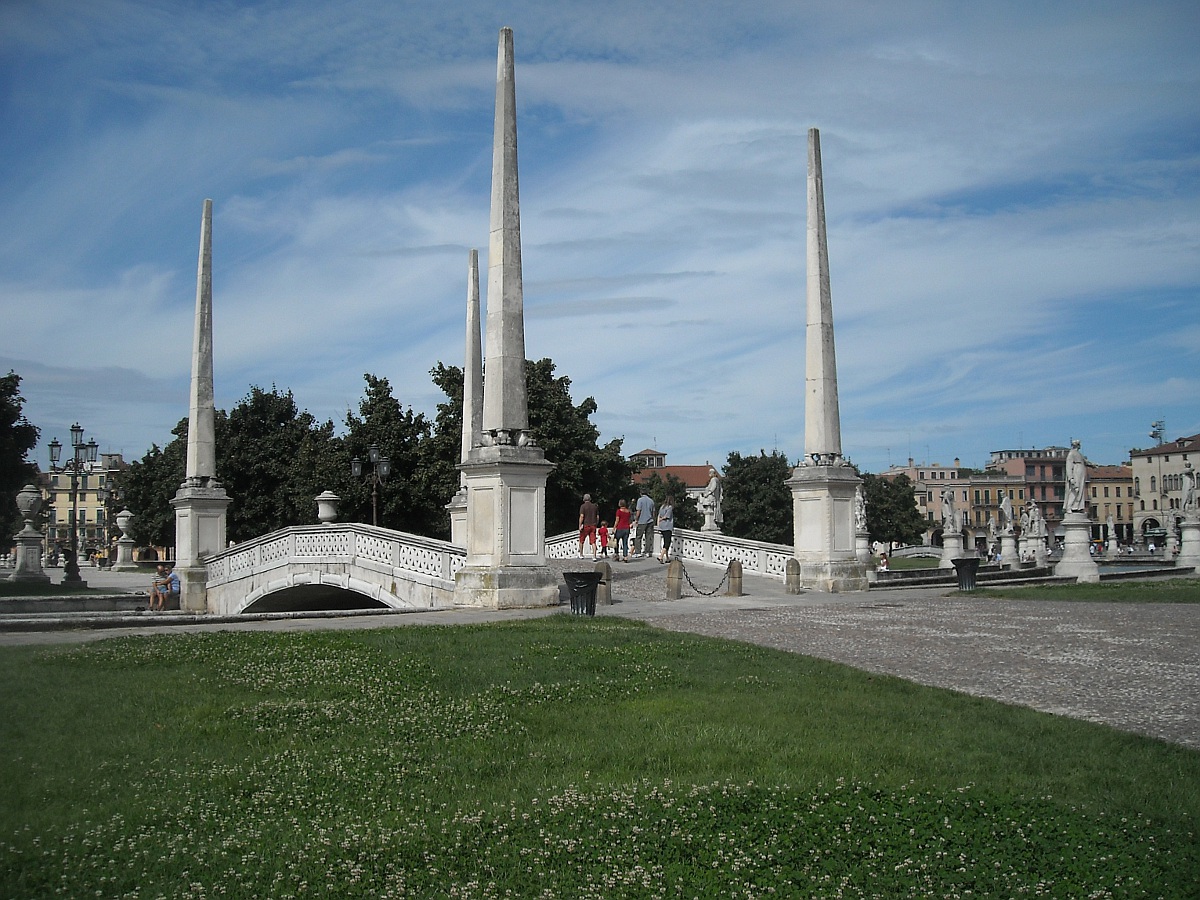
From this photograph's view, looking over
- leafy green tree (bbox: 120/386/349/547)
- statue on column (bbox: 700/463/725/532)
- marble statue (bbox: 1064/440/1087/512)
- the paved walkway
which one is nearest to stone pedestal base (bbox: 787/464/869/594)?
the paved walkway

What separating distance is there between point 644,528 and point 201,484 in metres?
14.0

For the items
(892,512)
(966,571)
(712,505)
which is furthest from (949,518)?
(892,512)

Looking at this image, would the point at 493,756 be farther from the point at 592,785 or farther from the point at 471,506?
the point at 471,506

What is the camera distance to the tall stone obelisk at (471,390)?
1309 inches

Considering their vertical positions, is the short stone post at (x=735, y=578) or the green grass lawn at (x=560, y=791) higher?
the short stone post at (x=735, y=578)

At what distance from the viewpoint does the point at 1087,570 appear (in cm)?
3469

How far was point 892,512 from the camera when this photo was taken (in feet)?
363

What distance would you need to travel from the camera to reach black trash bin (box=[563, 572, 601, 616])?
1970 cm

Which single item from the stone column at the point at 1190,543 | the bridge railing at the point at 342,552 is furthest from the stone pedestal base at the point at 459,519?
the stone column at the point at 1190,543

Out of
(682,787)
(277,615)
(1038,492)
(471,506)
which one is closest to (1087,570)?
(471,506)

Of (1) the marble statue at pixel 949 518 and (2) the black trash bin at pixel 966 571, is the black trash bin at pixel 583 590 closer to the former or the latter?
(2) the black trash bin at pixel 966 571

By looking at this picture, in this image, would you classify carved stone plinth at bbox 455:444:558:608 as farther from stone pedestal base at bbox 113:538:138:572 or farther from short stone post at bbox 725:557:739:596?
stone pedestal base at bbox 113:538:138:572

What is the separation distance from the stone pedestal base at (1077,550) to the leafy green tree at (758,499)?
184 feet

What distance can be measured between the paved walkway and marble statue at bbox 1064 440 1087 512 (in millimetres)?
13110
